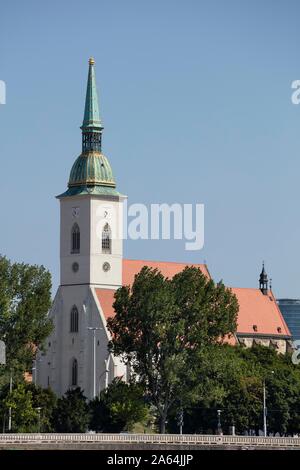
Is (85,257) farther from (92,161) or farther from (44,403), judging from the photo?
(44,403)

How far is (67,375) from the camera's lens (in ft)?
604

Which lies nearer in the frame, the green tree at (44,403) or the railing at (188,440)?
the railing at (188,440)

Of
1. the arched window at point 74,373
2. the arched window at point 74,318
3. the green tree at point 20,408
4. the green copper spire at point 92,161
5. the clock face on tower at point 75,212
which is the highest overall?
the green copper spire at point 92,161

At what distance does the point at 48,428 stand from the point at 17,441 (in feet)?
82.8

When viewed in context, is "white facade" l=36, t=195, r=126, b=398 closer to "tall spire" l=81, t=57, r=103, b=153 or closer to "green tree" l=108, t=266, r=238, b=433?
"tall spire" l=81, t=57, r=103, b=153

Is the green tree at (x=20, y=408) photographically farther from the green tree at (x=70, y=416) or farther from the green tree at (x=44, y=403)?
the green tree at (x=70, y=416)

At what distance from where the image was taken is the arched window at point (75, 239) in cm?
18812

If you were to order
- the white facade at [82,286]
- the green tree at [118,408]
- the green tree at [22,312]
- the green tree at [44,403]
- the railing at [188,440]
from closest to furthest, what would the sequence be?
the railing at [188,440] → the green tree at [22,312] → the green tree at [44,403] → the green tree at [118,408] → the white facade at [82,286]

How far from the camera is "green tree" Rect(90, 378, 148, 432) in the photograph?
15250 centimetres

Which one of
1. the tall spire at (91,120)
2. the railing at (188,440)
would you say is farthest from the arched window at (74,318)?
the railing at (188,440)

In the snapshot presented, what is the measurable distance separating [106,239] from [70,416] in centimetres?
3672

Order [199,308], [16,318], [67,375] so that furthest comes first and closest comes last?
1. [67,375]
2. [199,308]
3. [16,318]
